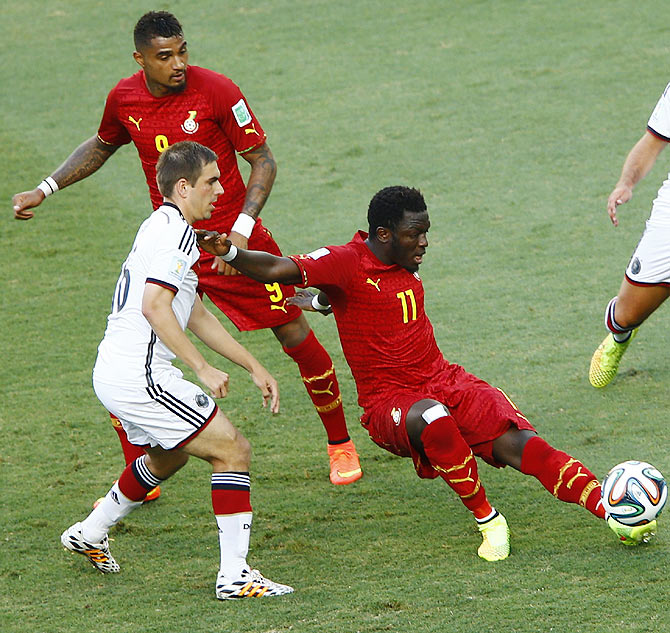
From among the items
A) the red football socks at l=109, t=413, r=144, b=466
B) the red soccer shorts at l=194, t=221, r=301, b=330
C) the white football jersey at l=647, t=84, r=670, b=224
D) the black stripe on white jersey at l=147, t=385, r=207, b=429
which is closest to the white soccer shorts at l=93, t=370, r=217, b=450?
the black stripe on white jersey at l=147, t=385, r=207, b=429

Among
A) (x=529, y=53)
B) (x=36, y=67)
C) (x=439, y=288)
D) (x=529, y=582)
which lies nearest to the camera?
(x=529, y=582)


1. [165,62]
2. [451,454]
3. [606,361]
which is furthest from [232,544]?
[606,361]

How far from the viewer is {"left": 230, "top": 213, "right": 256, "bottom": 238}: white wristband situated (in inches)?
191

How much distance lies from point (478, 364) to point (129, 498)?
2.55m

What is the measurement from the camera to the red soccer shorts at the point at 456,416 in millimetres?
4453

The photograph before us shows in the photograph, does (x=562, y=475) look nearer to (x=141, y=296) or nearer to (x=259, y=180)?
(x=141, y=296)

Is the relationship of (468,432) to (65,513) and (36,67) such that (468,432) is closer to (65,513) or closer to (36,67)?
(65,513)

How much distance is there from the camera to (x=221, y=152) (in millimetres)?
5266

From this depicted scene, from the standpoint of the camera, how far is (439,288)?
24.0ft

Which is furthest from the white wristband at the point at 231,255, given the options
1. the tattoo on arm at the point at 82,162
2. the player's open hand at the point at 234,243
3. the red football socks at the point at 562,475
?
the tattoo on arm at the point at 82,162

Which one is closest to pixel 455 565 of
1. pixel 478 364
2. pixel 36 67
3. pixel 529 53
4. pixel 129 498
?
pixel 129 498

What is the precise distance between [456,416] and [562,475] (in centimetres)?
51

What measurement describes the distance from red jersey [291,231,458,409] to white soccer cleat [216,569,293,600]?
932 mm

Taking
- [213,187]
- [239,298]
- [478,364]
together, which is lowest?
[478,364]
